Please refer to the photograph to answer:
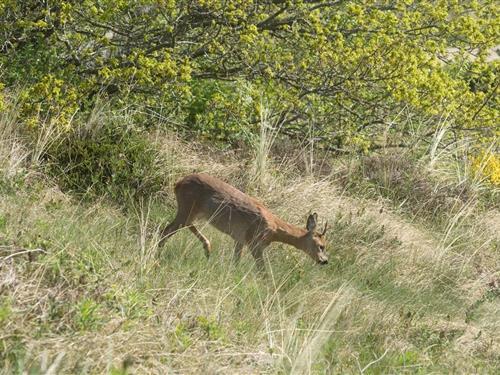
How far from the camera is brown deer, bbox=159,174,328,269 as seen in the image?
9.30 m

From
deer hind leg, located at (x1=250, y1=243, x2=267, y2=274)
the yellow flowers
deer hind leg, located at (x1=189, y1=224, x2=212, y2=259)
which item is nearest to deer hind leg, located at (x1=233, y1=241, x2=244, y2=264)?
deer hind leg, located at (x1=250, y1=243, x2=267, y2=274)

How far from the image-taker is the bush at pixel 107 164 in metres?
10.3

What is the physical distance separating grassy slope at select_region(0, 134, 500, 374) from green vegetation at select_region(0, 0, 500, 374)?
25mm

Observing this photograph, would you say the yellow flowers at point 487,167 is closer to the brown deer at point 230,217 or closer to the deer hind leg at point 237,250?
the brown deer at point 230,217

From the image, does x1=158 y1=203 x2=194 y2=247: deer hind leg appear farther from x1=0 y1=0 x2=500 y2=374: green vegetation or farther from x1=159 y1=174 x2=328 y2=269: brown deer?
x1=0 y1=0 x2=500 y2=374: green vegetation

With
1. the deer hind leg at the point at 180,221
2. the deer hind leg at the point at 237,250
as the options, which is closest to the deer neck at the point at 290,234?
the deer hind leg at the point at 237,250

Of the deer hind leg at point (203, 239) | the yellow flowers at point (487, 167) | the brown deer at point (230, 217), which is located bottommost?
the yellow flowers at point (487, 167)

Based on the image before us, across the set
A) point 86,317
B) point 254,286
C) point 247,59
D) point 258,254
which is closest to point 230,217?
point 258,254

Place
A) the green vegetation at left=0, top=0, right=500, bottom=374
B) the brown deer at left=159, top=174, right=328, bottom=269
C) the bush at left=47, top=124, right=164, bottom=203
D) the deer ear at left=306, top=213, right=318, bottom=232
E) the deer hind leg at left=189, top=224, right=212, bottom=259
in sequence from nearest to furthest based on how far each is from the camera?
the green vegetation at left=0, top=0, right=500, bottom=374 < the deer hind leg at left=189, top=224, right=212, bottom=259 < the brown deer at left=159, top=174, right=328, bottom=269 < the deer ear at left=306, top=213, right=318, bottom=232 < the bush at left=47, top=124, right=164, bottom=203

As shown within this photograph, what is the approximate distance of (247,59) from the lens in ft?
38.7

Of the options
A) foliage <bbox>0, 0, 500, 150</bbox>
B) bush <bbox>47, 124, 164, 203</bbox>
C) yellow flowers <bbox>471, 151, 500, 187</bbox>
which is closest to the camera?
bush <bbox>47, 124, 164, 203</bbox>

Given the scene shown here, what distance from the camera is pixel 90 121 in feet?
35.4

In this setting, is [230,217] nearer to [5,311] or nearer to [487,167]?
[5,311]

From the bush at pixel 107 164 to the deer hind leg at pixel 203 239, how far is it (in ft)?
3.25
